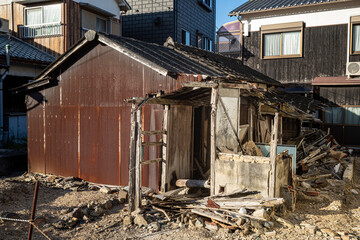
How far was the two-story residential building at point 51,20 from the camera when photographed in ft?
60.0

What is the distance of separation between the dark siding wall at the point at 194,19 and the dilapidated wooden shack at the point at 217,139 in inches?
393

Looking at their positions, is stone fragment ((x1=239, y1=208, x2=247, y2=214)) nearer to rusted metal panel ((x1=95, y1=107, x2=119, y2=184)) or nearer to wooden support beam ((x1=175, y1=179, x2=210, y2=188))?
wooden support beam ((x1=175, y1=179, x2=210, y2=188))

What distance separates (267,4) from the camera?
65.1ft

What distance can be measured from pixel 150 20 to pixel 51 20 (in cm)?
711

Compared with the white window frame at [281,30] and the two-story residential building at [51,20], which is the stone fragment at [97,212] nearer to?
the two-story residential building at [51,20]

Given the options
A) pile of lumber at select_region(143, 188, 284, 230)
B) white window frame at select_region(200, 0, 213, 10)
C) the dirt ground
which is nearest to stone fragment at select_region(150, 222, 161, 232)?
the dirt ground

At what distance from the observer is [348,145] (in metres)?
17.6

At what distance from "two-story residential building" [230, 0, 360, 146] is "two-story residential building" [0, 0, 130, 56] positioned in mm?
8896

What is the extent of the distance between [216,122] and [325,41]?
12540mm

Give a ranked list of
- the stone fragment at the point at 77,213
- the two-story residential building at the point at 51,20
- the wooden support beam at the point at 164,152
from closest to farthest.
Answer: the stone fragment at the point at 77,213 < the wooden support beam at the point at 164,152 < the two-story residential building at the point at 51,20

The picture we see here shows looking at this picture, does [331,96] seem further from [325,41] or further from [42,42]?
[42,42]

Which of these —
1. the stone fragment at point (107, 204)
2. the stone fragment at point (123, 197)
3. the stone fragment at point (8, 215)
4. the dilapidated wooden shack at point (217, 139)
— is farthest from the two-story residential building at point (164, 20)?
the stone fragment at point (8, 215)

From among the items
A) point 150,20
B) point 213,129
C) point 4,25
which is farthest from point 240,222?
point 150,20

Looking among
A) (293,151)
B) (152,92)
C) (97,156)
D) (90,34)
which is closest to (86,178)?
(97,156)
